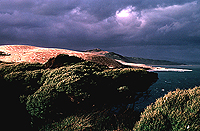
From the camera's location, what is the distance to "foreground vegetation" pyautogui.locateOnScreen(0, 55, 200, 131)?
801cm

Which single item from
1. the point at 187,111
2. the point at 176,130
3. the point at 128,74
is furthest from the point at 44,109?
the point at 187,111

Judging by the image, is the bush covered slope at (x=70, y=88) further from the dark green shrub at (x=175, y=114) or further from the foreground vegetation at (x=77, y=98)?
the dark green shrub at (x=175, y=114)

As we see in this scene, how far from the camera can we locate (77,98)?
8.17 m

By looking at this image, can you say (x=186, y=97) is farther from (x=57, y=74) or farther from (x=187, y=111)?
(x=57, y=74)

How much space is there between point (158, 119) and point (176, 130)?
0.77 metres

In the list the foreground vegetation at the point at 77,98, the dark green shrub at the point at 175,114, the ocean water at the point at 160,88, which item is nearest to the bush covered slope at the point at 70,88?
the foreground vegetation at the point at 77,98

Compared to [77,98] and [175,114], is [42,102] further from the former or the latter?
[175,114]

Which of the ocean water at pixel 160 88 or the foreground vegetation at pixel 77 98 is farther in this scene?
the ocean water at pixel 160 88

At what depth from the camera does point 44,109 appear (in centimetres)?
820

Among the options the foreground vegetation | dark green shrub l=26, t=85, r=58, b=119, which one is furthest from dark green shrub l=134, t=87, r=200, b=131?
dark green shrub l=26, t=85, r=58, b=119

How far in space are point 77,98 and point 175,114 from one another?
4862 millimetres

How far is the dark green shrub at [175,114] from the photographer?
5.96m

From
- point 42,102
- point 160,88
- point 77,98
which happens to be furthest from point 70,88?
point 160,88

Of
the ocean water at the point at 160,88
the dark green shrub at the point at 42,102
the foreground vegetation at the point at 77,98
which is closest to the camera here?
the foreground vegetation at the point at 77,98
